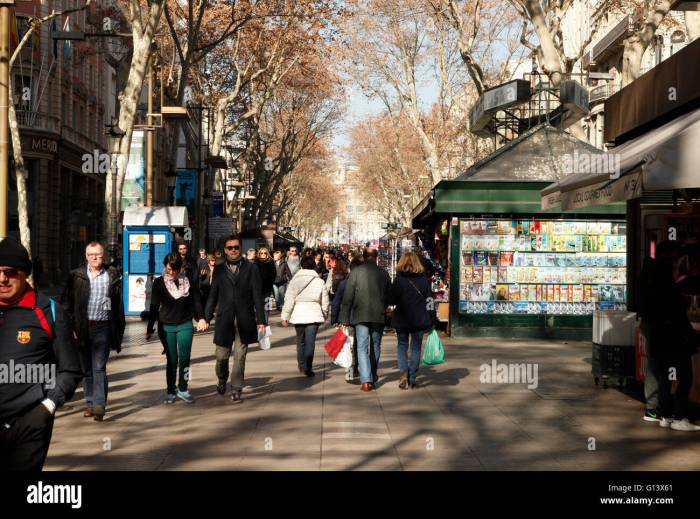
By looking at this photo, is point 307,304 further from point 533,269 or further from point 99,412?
point 533,269

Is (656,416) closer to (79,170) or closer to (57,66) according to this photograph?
(57,66)

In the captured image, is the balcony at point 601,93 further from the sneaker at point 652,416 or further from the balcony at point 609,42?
the sneaker at point 652,416

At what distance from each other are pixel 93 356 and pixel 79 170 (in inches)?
1478

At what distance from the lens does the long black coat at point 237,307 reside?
11312 mm

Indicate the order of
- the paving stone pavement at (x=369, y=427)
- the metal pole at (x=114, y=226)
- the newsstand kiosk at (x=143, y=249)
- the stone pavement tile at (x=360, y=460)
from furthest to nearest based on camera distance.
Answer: the newsstand kiosk at (x=143, y=249) < the metal pole at (x=114, y=226) < the paving stone pavement at (x=369, y=427) < the stone pavement tile at (x=360, y=460)

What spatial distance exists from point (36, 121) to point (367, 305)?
30.9 meters

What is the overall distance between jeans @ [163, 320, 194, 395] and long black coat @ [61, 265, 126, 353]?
71 cm

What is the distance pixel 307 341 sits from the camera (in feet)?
44.4

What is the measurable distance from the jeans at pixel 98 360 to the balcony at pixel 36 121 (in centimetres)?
3004

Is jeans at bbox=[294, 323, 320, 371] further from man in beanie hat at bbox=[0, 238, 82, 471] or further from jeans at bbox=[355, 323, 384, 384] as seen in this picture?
man in beanie hat at bbox=[0, 238, 82, 471]

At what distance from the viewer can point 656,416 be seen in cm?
996

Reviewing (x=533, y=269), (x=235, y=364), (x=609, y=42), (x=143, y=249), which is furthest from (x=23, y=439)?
(x=609, y=42)

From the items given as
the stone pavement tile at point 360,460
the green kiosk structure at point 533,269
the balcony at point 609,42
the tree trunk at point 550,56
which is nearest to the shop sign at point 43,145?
the green kiosk structure at point 533,269
